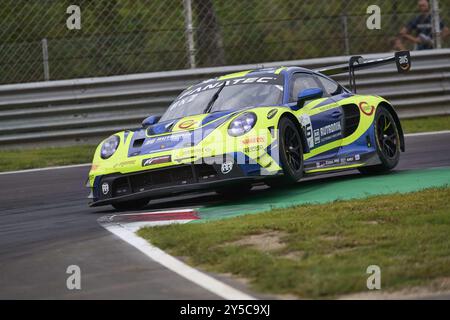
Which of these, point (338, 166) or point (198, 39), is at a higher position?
point (198, 39)

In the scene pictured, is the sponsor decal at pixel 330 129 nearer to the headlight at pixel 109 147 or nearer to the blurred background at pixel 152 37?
the headlight at pixel 109 147

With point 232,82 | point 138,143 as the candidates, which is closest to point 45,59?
point 232,82

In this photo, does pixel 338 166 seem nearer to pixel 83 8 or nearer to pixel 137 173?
pixel 137 173

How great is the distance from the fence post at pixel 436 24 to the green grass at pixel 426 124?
4.31 ft

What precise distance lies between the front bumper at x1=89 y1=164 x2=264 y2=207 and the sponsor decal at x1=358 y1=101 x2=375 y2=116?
7.51 ft

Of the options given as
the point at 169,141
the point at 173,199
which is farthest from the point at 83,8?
the point at 169,141

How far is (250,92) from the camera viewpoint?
1053 cm

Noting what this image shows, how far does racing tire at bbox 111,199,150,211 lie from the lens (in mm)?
10242

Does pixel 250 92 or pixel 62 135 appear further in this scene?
pixel 62 135

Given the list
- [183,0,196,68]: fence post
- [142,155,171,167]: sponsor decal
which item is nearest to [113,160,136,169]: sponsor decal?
[142,155,171,167]: sponsor decal

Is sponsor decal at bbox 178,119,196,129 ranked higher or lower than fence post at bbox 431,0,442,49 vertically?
lower

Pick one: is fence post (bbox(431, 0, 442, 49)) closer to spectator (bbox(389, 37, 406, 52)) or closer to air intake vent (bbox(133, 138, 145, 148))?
spectator (bbox(389, 37, 406, 52))

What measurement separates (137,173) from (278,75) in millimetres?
2017

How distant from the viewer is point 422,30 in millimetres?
18250
